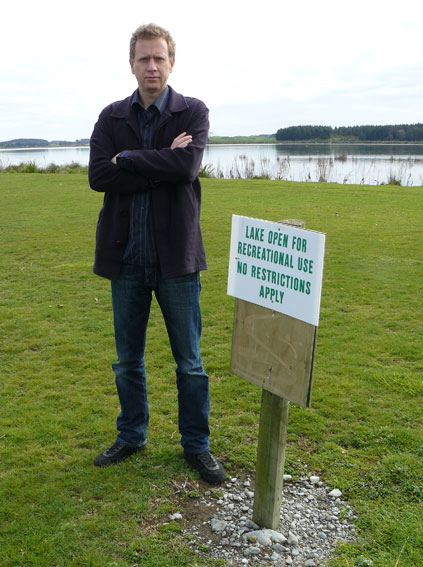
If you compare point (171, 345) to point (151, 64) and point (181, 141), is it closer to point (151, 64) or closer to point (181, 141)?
point (181, 141)

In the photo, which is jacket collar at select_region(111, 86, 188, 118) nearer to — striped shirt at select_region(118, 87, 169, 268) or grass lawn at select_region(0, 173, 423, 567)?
striped shirt at select_region(118, 87, 169, 268)

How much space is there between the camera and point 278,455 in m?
2.80

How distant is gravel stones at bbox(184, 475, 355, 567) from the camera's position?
271cm

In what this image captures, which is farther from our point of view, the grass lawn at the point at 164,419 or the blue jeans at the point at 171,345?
the blue jeans at the point at 171,345

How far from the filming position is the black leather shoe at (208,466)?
10.8ft

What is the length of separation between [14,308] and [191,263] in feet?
13.9

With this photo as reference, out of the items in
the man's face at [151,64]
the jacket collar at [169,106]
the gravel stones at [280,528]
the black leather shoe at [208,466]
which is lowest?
the gravel stones at [280,528]

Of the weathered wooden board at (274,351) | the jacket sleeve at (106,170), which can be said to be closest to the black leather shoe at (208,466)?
the weathered wooden board at (274,351)

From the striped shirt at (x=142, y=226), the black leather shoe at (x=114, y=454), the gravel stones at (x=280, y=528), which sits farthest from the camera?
the black leather shoe at (x=114, y=454)

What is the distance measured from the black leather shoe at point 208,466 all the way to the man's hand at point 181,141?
1.83 m

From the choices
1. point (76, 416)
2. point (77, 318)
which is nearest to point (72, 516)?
point (76, 416)

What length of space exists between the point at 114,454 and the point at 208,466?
0.62 meters

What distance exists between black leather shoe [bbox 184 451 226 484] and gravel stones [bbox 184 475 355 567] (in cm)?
6

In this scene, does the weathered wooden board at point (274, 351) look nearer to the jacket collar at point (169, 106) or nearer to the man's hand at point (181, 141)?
the man's hand at point (181, 141)
